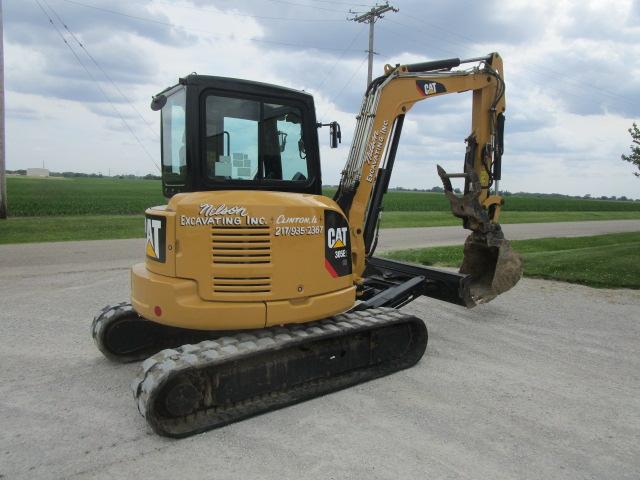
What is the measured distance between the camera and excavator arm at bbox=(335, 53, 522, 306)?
6008 mm

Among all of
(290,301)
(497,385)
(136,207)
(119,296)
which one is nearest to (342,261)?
(290,301)

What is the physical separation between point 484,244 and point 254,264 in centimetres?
405

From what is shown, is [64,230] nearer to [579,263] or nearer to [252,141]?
[252,141]

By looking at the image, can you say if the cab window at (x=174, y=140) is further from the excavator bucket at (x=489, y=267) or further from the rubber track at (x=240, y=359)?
the excavator bucket at (x=489, y=267)

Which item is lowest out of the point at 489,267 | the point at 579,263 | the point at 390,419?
the point at 390,419

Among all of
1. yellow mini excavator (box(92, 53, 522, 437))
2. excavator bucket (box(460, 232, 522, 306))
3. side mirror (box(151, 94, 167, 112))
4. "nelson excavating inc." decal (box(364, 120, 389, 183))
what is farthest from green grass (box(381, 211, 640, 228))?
side mirror (box(151, 94, 167, 112))

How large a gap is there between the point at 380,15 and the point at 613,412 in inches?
1181

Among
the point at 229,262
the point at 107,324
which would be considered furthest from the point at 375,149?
the point at 107,324

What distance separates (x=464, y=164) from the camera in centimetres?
720

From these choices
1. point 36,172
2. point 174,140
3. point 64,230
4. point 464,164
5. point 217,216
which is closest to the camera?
point 217,216

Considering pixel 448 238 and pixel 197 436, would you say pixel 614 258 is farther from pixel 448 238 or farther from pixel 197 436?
pixel 197 436

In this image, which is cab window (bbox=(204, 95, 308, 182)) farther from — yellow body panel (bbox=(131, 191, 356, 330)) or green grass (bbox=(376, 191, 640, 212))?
green grass (bbox=(376, 191, 640, 212))

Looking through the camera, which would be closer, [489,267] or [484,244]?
[484,244]

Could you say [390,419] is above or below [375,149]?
below
